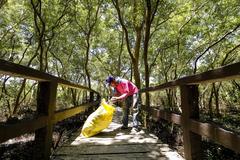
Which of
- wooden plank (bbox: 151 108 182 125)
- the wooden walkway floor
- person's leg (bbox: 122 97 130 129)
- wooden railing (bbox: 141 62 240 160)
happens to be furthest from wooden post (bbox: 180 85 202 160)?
person's leg (bbox: 122 97 130 129)

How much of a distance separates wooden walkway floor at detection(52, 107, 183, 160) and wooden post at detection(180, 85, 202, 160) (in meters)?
0.45

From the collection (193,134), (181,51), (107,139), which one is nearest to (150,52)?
(181,51)

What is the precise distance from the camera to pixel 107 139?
16.8ft

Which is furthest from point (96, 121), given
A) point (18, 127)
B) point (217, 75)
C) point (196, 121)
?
point (217, 75)

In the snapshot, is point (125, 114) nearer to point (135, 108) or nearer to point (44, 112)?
point (135, 108)

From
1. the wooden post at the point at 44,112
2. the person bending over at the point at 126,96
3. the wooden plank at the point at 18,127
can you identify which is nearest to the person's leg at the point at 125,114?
the person bending over at the point at 126,96

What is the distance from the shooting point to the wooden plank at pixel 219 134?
2.15 metres

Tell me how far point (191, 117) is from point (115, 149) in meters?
1.47

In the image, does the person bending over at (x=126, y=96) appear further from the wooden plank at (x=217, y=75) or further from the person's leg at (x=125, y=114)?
the wooden plank at (x=217, y=75)

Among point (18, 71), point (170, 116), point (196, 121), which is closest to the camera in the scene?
point (18, 71)

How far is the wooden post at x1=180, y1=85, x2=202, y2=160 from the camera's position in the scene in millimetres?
3150

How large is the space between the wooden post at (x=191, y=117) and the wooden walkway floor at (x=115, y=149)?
453mm

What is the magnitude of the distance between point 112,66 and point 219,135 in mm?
28888

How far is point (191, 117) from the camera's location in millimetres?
3217
